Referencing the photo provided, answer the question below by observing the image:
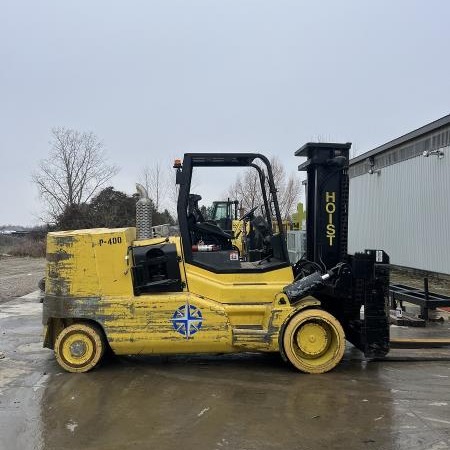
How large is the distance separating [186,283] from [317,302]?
1603 millimetres

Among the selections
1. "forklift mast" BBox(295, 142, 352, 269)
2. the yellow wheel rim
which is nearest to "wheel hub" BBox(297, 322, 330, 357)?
"forklift mast" BBox(295, 142, 352, 269)

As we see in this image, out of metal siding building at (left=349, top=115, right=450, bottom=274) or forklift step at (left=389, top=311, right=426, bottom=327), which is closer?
forklift step at (left=389, top=311, right=426, bottom=327)

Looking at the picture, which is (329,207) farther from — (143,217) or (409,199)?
(409,199)

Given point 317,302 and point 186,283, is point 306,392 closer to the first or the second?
point 317,302

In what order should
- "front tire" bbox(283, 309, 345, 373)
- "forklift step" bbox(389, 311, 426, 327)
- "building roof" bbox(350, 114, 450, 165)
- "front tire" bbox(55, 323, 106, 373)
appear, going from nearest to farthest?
"front tire" bbox(283, 309, 345, 373)
"front tire" bbox(55, 323, 106, 373)
"forklift step" bbox(389, 311, 426, 327)
"building roof" bbox(350, 114, 450, 165)

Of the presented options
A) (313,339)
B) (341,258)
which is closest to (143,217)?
(341,258)

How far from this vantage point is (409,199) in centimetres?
2003

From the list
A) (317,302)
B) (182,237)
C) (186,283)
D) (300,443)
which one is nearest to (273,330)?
(317,302)

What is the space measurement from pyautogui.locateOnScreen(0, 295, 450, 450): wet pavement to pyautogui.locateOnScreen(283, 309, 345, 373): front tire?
0.56 ft

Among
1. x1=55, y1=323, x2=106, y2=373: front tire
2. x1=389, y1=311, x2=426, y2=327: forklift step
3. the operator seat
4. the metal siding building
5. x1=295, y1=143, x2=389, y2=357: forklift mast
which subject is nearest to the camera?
x1=55, y1=323, x2=106, y2=373: front tire

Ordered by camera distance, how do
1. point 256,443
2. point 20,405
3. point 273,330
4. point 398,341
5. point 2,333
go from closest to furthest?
point 256,443, point 20,405, point 273,330, point 398,341, point 2,333

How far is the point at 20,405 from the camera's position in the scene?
5.15m

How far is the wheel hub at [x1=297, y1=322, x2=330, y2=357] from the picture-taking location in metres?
6.11

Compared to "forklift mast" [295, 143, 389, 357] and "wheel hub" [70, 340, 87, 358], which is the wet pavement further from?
"forklift mast" [295, 143, 389, 357]
